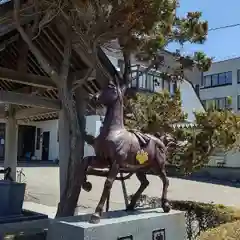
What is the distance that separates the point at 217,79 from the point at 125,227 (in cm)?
3433

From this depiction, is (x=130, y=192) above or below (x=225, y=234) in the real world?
below


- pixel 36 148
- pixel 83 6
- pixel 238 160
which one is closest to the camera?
pixel 83 6

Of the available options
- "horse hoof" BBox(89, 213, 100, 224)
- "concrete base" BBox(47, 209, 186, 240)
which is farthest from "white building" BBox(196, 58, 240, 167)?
"horse hoof" BBox(89, 213, 100, 224)

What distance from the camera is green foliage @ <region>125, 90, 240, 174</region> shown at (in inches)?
255

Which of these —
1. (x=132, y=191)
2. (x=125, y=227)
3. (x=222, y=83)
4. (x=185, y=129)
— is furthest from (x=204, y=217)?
(x=222, y=83)

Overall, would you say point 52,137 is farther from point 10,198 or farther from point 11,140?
point 10,198

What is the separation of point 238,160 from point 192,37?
18.9 metres

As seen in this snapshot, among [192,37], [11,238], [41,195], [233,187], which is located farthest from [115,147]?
[233,187]

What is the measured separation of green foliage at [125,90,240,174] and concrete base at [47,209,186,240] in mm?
1722

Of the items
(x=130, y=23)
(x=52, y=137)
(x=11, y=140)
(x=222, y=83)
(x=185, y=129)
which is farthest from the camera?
(x=222, y=83)

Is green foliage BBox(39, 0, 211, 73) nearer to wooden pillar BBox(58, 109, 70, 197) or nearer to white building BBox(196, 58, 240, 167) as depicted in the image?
wooden pillar BBox(58, 109, 70, 197)

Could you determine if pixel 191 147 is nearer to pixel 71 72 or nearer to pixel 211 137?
pixel 211 137

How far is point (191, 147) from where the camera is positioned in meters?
6.77

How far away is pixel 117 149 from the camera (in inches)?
179
